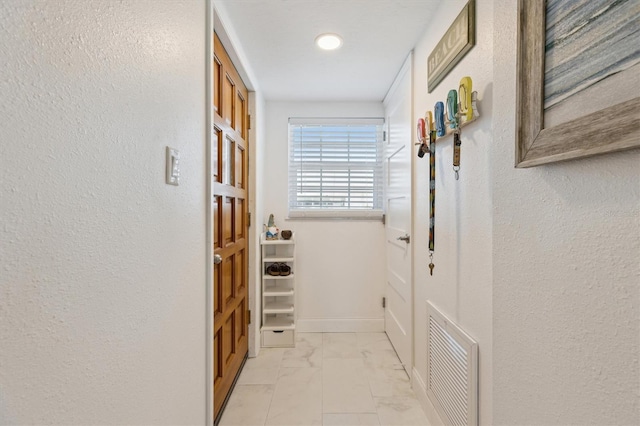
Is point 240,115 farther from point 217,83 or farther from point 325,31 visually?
point 325,31

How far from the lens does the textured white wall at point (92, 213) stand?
0.48 metres

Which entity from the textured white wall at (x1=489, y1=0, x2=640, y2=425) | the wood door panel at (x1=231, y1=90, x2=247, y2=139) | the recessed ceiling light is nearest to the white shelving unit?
the wood door panel at (x1=231, y1=90, x2=247, y2=139)

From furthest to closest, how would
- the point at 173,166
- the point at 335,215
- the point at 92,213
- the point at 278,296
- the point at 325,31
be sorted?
the point at 335,215, the point at 278,296, the point at 325,31, the point at 173,166, the point at 92,213

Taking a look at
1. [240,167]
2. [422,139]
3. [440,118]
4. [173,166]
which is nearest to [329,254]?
[240,167]

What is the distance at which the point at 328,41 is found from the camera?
188cm

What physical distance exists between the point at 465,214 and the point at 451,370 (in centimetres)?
70

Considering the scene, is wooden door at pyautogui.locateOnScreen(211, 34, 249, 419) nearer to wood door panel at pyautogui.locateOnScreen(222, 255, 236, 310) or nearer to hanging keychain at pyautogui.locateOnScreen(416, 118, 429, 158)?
wood door panel at pyautogui.locateOnScreen(222, 255, 236, 310)

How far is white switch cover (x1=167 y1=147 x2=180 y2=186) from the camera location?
0.98 meters

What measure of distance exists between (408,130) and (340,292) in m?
1.58

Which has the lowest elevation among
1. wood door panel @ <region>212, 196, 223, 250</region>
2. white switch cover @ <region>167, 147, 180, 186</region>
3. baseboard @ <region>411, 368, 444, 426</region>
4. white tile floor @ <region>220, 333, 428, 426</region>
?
white tile floor @ <region>220, 333, 428, 426</region>

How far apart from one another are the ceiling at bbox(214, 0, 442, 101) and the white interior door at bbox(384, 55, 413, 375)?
0.22 metres

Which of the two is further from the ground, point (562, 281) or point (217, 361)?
point (562, 281)

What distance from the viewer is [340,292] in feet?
9.59

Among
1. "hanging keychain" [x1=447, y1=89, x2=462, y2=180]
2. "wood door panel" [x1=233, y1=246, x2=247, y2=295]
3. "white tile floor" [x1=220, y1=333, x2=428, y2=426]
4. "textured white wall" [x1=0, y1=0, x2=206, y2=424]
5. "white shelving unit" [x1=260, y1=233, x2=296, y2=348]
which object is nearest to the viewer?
"textured white wall" [x1=0, y1=0, x2=206, y2=424]
